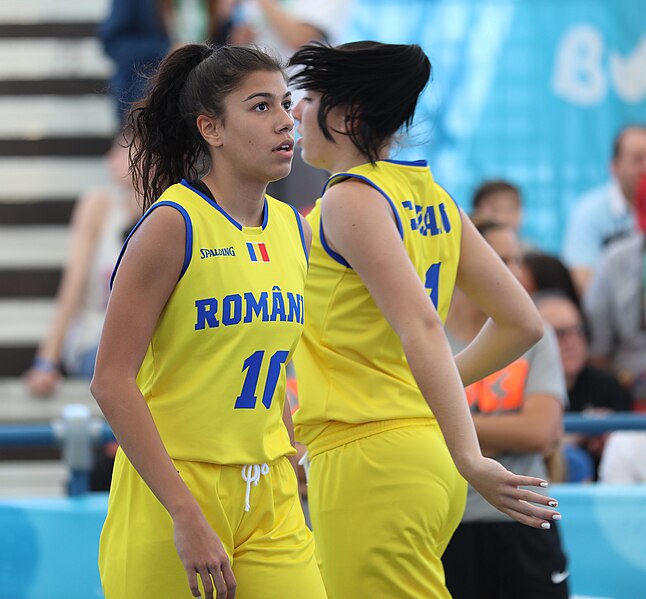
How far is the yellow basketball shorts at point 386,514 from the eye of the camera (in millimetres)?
2945

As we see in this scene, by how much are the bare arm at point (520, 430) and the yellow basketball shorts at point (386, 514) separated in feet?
2.75

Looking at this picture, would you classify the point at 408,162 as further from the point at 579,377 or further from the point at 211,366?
the point at 579,377

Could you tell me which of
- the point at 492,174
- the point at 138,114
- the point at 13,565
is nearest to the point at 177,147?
the point at 138,114

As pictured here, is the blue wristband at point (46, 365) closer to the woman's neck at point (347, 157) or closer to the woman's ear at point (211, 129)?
the woman's neck at point (347, 157)

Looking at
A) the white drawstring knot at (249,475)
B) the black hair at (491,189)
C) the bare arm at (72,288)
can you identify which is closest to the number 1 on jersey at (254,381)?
the white drawstring knot at (249,475)

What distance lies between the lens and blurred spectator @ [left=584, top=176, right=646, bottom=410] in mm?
6652

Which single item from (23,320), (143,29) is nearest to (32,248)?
(23,320)

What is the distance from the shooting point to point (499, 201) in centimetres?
673

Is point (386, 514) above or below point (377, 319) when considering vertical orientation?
below

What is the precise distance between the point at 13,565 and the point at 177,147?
1803 millimetres

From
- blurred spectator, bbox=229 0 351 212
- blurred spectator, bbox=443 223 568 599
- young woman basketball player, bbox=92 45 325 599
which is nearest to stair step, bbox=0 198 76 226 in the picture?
blurred spectator, bbox=229 0 351 212

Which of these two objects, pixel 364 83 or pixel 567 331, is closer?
pixel 364 83

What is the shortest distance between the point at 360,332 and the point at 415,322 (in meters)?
0.28

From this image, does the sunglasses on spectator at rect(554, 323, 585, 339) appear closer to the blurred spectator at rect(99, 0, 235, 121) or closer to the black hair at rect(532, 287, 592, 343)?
the black hair at rect(532, 287, 592, 343)
